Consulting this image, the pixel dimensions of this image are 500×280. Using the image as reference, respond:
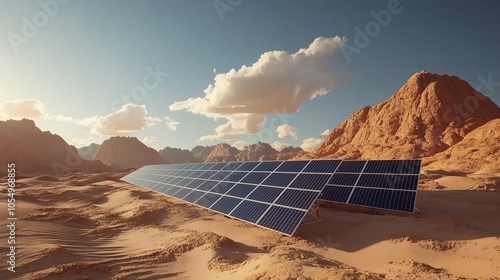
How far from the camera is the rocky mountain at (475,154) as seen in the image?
1688 inches

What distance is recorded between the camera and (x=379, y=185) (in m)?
17.0

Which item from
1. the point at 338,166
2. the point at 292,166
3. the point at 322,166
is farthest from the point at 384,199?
the point at 292,166

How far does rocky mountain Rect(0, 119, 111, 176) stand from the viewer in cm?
8388

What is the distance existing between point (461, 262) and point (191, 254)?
9.76 m

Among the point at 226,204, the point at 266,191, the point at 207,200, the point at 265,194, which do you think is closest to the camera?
the point at 265,194

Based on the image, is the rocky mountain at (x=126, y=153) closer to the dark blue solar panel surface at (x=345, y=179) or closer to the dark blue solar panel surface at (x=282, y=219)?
the dark blue solar panel surface at (x=345, y=179)

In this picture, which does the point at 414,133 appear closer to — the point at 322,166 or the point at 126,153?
the point at 322,166

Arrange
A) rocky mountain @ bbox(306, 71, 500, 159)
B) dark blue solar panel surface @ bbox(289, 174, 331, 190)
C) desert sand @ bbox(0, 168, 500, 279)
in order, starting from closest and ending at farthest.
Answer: desert sand @ bbox(0, 168, 500, 279) → dark blue solar panel surface @ bbox(289, 174, 331, 190) → rocky mountain @ bbox(306, 71, 500, 159)

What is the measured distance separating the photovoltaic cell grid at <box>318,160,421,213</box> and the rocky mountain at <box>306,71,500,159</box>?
46697 mm

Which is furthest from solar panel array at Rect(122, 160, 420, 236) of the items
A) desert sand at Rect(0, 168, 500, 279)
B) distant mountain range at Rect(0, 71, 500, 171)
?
distant mountain range at Rect(0, 71, 500, 171)

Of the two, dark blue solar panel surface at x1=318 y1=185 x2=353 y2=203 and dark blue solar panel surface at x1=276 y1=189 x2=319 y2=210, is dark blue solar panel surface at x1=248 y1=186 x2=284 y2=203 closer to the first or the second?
dark blue solar panel surface at x1=276 y1=189 x2=319 y2=210

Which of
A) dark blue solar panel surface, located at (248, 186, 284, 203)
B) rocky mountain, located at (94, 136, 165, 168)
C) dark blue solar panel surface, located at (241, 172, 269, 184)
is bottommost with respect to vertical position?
dark blue solar panel surface, located at (248, 186, 284, 203)

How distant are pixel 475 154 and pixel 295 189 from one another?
4997 centimetres

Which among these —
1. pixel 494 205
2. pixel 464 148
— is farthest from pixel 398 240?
pixel 464 148
